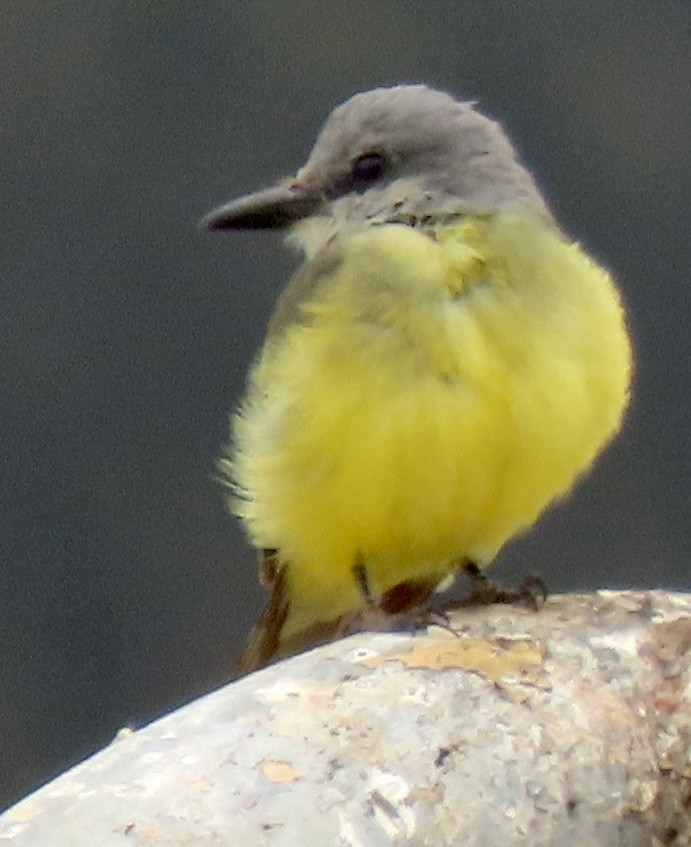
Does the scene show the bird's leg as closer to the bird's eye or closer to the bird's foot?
the bird's foot

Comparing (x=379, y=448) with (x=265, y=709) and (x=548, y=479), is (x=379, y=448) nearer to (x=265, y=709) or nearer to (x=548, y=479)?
(x=548, y=479)

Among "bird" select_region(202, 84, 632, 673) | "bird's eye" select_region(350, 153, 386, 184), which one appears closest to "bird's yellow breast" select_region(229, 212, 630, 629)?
"bird" select_region(202, 84, 632, 673)

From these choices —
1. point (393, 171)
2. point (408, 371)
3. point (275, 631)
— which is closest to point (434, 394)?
point (408, 371)

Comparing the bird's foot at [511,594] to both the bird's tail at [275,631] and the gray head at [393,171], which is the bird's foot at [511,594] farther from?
the gray head at [393,171]

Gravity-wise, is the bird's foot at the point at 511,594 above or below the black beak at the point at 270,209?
below

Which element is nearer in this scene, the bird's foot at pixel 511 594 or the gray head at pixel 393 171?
the bird's foot at pixel 511 594

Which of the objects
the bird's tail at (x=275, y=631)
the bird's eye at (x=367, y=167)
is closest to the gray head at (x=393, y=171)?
the bird's eye at (x=367, y=167)

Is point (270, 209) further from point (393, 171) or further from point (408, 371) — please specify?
point (408, 371)
